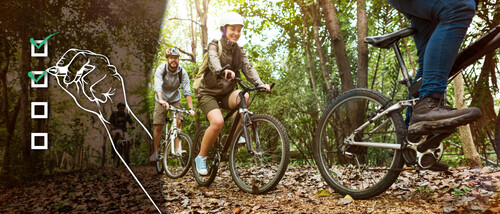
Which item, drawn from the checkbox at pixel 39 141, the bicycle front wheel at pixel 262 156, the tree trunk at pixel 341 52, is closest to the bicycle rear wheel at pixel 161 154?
the bicycle front wheel at pixel 262 156

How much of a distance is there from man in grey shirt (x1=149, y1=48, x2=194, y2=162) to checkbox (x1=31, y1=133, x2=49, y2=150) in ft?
3.18

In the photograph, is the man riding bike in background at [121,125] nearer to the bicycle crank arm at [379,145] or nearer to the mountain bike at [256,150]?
the mountain bike at [256,150]

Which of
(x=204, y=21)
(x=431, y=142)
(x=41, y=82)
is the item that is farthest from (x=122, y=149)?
(x=204, y=21)

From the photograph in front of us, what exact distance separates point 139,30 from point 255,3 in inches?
134

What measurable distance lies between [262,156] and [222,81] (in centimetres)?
68

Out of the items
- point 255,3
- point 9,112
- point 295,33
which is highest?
point 255,3

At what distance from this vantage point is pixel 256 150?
247 centimetres

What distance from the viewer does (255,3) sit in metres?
5.59

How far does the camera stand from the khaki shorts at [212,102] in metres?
2.70

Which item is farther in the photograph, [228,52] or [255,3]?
[255,3]

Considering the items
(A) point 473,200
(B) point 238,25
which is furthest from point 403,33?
(B) point 238,25

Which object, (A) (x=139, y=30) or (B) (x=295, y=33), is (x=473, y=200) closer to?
(A) (x=139, y=30)

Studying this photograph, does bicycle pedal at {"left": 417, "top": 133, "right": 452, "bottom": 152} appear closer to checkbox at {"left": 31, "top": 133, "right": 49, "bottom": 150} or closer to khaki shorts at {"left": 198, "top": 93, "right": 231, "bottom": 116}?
khaki shorts at {"left": 198, "top": 93, "right": 231, "bottom": 116}

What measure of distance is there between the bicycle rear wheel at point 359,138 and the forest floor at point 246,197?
3.9 inches
